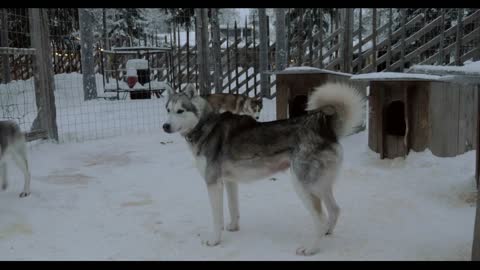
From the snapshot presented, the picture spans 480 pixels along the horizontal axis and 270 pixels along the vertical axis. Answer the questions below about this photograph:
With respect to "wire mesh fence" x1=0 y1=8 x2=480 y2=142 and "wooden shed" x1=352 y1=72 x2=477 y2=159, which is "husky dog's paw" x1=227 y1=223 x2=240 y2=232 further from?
"wooden shed" x1=352 y1=72 x2=477 y2=159

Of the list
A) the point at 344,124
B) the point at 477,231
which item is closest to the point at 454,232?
the point at 477,231

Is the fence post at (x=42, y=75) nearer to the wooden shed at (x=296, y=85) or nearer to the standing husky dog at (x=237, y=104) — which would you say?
Result: the standing husky dog at (x=237, y=104)

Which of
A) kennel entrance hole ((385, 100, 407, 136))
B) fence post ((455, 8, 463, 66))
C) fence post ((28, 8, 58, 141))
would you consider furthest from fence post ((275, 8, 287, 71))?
fence post ((28, 8, 58, 141))

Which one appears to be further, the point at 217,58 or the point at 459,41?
the point at 217,58

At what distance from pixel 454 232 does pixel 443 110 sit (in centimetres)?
204

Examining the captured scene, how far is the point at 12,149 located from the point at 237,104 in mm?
4286

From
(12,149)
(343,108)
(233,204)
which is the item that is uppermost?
(343,108)

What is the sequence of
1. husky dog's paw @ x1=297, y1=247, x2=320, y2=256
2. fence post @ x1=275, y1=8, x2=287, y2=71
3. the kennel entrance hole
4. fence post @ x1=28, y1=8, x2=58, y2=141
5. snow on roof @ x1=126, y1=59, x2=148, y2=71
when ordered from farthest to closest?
snow on roof @ x1=126, y1=59, x2=148, y2=71 → fence post @ x1=275, y1=8, x2=287, y2=71 → fence post @ x1=28, y1=8, x2=58, y2=141 → the kennel entrance hole → husky dog's paw @ x1=297, y1=247, x2=320, y2=256

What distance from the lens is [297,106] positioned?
20.3 feet

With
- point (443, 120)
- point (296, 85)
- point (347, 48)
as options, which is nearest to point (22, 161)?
point (296, 85)

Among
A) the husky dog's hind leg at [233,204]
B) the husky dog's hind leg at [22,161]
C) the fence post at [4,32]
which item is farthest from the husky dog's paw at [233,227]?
the fence post at [4,32]

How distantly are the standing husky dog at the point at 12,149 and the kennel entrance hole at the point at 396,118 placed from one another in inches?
147

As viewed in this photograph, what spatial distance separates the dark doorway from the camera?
20.1 ft

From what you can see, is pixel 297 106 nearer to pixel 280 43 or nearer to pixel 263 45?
pixel 280 43
